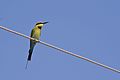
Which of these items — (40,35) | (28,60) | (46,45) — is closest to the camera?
(46,45)

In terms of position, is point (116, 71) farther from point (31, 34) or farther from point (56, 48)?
point (31, 34)

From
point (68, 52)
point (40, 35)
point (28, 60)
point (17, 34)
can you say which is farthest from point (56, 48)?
point (40, 35)

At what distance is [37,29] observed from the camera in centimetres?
701

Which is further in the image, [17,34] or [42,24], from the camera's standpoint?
[42,24]

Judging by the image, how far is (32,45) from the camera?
655cm

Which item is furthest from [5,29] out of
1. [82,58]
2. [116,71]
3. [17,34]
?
[116,71]

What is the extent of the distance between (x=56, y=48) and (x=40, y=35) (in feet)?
10.0

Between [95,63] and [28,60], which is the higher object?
[95,63]

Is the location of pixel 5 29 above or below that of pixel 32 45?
above

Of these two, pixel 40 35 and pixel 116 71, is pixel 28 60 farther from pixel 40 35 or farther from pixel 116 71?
pixel 116 71

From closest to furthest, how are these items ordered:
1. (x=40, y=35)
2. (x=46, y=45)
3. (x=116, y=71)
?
(x=116, y=71)
(x=46, y=45)
(x=40, y=35)

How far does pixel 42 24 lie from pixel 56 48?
3078 millimetres

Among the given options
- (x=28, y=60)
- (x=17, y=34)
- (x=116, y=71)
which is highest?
(x=17, y=34)

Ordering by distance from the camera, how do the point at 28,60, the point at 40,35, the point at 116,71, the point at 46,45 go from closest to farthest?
1. the point at 116,71
2. the point at 46,45
3. the point at 28,60
4. the point at 40,35
